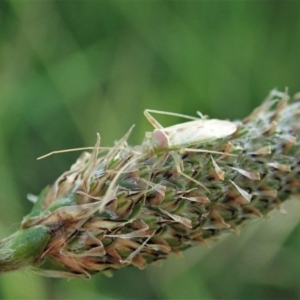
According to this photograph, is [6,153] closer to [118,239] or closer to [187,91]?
[187,91]

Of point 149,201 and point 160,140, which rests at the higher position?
point 160,140

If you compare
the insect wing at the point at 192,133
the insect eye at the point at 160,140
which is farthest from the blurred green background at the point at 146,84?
the insect eye at the point at 160,140

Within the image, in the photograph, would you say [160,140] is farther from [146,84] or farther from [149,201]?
[146,84]

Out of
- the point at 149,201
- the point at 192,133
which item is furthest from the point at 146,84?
the point at 149,201

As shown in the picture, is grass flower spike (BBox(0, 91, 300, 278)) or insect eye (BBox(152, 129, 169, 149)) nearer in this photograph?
grass flower spike (BBox(0, 91, 300, 278))

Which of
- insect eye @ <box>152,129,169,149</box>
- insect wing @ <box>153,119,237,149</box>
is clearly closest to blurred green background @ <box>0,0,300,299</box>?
insect wing @ <box>153,119,237,149</box>

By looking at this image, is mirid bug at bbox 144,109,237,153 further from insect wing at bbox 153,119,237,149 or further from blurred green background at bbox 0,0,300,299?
blurred green background at bbox 0,0,300,299
